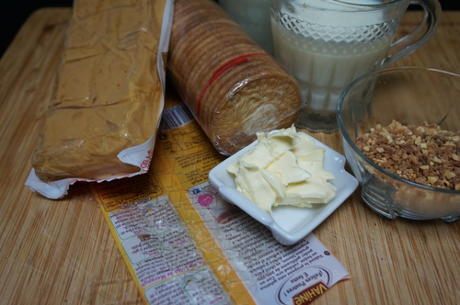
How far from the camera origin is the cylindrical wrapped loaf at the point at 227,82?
798 millimetres

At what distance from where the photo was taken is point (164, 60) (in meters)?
0.91

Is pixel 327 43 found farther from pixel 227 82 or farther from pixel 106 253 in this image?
pixel 106 253

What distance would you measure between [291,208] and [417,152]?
256 millimetres

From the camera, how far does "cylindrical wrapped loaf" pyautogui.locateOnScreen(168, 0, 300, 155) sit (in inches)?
31.4

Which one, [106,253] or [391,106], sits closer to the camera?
[106,253]

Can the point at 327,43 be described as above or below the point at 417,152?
above

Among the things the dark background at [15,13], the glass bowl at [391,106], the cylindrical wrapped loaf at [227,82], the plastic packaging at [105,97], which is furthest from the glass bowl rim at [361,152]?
the dark background at [15,13]

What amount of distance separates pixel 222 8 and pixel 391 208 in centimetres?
62

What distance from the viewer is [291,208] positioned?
73 centimetres

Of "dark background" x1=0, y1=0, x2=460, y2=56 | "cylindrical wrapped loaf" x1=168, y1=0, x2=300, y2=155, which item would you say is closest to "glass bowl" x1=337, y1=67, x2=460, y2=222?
"cylindrical wrapped loaf" x1=168, y1=0, x2=300, y2=155

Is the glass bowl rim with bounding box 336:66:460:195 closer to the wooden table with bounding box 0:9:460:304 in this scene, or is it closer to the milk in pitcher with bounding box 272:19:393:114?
the milk in pitcher with bounding box 272:19:393:114

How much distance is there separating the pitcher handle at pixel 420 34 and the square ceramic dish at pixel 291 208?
0.29 meters

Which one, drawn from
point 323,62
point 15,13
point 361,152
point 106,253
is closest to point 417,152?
point 361,152

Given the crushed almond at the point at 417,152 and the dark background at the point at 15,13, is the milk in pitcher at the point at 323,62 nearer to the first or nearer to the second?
the crushed almond at the point at 417,152
